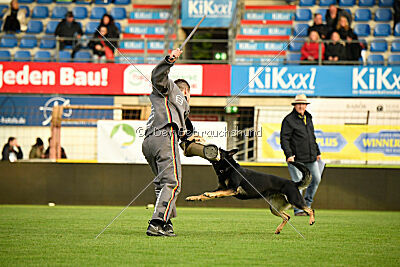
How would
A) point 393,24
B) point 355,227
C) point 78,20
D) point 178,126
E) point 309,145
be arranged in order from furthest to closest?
point 78,20 → point 393,24 → point 309,145 → point 355,227 → point 178,126

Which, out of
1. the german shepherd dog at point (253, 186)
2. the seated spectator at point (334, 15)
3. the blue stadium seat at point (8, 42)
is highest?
the seated spectator at point (334, 15)

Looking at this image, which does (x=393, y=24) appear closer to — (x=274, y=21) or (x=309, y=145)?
(x=274, y=21)

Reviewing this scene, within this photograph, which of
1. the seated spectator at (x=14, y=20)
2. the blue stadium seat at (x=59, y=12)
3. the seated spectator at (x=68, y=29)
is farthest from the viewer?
the blue stadium seat at (x=59, y=12)

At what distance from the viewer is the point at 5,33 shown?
68.7ft

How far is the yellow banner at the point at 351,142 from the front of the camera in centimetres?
1425

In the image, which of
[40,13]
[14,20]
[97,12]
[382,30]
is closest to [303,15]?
[382,30]

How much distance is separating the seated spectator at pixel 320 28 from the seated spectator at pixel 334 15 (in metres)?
0.19

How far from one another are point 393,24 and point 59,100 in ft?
33.7

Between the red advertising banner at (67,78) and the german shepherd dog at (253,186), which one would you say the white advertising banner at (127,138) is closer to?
the red advertising banner at (67,78)

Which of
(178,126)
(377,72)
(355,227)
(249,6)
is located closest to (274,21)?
(249,6)

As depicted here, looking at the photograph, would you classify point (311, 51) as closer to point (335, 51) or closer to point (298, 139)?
point (335, 51)

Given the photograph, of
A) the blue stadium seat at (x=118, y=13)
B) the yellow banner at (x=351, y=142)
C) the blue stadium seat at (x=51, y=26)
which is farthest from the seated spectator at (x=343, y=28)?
the blue stadium seat at (x=51, y=26)

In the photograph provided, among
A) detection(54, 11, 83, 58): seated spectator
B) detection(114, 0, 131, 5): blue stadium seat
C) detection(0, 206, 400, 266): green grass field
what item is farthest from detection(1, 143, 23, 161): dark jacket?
detection(114, 0, 131, 5): blue stadium seat

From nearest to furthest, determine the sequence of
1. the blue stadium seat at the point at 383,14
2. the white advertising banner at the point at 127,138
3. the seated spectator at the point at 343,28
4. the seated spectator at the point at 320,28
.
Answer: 1. the white advertising banner at the point at 127,138
2. the seated spectator at the point at 343,28
3. the seated spectator at the point at 320,28
4. the blue stadium seat at the point at 383,14
